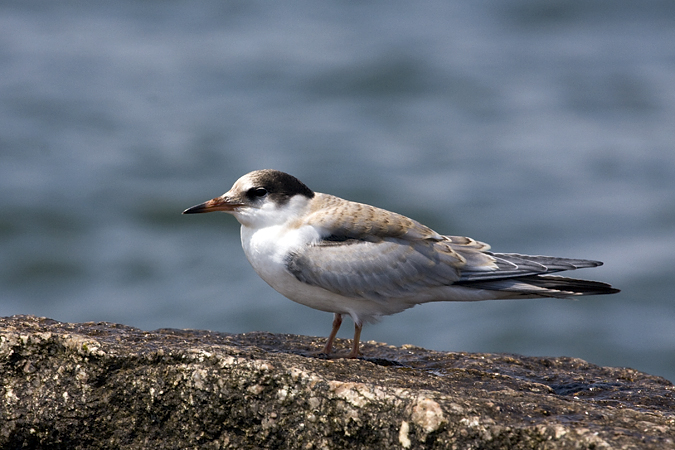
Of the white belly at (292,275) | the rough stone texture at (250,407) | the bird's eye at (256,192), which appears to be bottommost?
the rough stone texture at (250,407)

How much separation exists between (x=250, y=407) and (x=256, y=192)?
2.42 metres

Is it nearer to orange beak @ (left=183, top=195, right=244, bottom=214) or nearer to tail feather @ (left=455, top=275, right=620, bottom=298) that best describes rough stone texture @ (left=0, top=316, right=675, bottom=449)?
tail feather @ (left=455, top=275, right=620, bottom=298)

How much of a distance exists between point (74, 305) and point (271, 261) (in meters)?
8.12

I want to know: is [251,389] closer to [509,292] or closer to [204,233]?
[509,292]

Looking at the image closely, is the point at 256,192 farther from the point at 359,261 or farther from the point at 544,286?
the point at 544,286

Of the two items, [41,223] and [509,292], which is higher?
[41,223]

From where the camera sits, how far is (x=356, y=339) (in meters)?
6.13

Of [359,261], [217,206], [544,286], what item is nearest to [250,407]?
[359,261]

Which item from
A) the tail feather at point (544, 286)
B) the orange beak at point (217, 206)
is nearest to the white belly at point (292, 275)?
the orange beak at point (217, 206)

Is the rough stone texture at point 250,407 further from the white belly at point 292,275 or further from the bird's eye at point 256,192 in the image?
the bird's eye at point 256,192

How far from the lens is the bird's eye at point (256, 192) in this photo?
21.5ft

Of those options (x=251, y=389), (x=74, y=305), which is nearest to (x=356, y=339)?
(x=251, y=389)

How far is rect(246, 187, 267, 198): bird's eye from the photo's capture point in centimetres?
654

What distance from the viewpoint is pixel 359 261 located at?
627 cm
